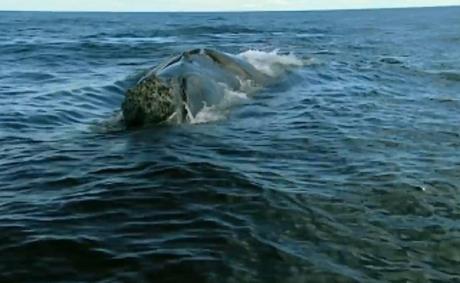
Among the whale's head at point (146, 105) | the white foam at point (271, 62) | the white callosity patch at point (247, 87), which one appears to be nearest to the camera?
the whale's head at point (146, 105)

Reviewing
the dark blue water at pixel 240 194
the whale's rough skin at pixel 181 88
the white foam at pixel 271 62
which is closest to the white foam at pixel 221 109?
the whale's rough skin at pixel 181 88

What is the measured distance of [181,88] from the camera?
44.1 feet

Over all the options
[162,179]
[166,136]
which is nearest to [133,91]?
[166,136]

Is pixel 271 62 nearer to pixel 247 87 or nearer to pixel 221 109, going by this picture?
pixel 247 87

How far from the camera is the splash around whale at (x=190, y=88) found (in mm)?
12406

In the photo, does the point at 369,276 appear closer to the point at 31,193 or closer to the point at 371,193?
the point at 371,193

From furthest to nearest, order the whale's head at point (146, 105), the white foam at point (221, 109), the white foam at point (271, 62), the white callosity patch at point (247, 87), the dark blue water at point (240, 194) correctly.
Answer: the white foam at point (271, 62)
the white callosity patch at point (247, 87)
the white foam at point (221, 109)
the whale's head at point (146, 105)
the dark blue water at point (240, 194)

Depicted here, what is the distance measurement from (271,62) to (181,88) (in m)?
10.9

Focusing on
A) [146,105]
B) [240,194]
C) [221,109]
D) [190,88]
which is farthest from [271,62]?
[240,194]

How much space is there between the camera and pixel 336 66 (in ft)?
82.2

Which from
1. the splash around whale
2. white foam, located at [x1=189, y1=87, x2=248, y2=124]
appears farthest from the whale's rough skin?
white foam, located at [x1=189, y1=87, x2=248, y2=124]

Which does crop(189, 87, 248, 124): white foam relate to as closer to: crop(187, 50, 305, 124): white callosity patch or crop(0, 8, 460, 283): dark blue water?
crop(187, 50, 305, 124): white callosity patch

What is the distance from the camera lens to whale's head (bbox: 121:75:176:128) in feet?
40.5

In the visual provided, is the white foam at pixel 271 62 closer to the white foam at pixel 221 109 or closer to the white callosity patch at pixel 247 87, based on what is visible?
the white callosity patch at pixel 247 87
